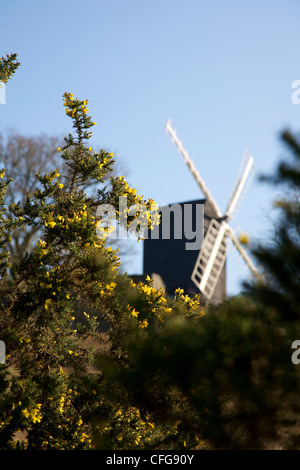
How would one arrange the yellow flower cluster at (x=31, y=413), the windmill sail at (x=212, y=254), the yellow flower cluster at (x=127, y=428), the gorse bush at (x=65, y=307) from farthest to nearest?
1. the windmill sail at (x=212, y=254)
2. the yellow flower cluster at (x=127, y=428)
3. the gorse bush at (x=65, y=307)
4. the yellow flower cluster at (x=31, y=413)

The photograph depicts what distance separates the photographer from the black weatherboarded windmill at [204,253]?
24.0 meters

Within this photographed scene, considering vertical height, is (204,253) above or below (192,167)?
below

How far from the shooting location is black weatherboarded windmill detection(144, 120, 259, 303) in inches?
945

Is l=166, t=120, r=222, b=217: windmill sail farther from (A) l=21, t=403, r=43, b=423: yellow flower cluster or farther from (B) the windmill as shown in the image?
(A) l=21, t=403, r=43, b=423: yellow flower cluster

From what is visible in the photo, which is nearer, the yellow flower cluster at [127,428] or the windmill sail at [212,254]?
the yellow flower cluster at [127,428]

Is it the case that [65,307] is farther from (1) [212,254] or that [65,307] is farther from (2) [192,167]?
(2) [192,167]

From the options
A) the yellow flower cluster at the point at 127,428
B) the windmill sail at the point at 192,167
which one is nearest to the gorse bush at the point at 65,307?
the yellow flower cluster at the point at 127,428

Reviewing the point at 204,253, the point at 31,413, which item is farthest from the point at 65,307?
the point at 204,253

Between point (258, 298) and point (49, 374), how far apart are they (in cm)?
405

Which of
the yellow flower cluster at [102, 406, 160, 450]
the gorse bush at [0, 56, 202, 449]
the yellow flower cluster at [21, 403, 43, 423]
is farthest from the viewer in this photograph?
the yellow flower cluster at [102, 406, 160, 450]

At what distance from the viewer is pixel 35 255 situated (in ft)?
24.2

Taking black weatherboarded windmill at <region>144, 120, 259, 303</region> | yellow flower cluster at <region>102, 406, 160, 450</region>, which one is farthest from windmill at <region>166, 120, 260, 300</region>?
yellow flower cluster at <region>102, 406, 160, 450</region>

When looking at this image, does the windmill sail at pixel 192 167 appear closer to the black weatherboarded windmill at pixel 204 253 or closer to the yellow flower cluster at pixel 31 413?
the black weatherboarded windmill at pixel 204 253

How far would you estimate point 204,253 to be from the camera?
79.6 ft
